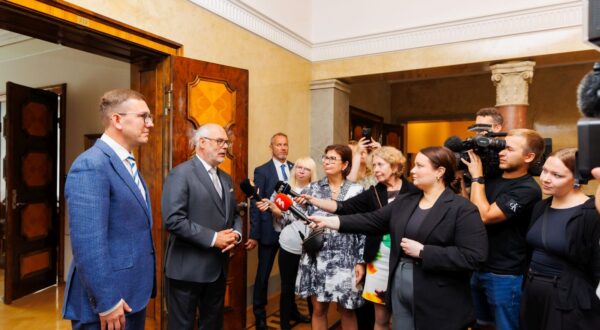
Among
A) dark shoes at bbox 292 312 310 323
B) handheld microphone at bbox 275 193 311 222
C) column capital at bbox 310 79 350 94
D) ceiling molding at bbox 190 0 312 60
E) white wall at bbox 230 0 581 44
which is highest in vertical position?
white wall at bbox 230 0 581 44

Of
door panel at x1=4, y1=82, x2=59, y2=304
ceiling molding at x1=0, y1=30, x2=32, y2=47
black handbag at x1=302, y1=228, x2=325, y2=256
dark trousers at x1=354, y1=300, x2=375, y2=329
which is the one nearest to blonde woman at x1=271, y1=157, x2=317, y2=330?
black handbag at x1=302, y1=228, x2=325, y2=256

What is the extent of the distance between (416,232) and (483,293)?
75 cm

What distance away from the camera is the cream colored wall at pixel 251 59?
2.78 meters

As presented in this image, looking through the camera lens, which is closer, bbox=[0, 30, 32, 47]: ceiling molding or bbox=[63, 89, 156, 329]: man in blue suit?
bbox=[63, 89, 156, 329]: man in blue suit

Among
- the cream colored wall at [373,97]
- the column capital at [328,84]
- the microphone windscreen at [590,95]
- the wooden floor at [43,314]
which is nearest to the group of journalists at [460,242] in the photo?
the microphone windscreen at [590,95]

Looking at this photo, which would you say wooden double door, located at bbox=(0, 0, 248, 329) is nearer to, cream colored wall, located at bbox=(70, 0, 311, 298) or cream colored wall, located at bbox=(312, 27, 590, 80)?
cream colored wall, located at bbox=(70, 0, 311, 298)

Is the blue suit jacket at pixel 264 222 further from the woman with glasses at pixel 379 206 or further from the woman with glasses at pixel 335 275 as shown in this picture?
the woman with glasses at pixel 379 206

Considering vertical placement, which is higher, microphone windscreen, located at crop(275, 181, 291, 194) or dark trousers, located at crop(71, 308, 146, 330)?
microphone windscreen, located at crop(275, 181, 291, 194)

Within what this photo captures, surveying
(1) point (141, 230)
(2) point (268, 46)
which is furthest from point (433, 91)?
(1) point (141, 230)

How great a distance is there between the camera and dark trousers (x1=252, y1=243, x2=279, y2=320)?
325 cm

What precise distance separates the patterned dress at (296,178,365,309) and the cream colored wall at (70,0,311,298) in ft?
4.91

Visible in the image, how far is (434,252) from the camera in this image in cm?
172

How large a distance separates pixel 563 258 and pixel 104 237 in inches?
77.3

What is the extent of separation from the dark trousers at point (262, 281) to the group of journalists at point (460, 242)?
0.78 metres
